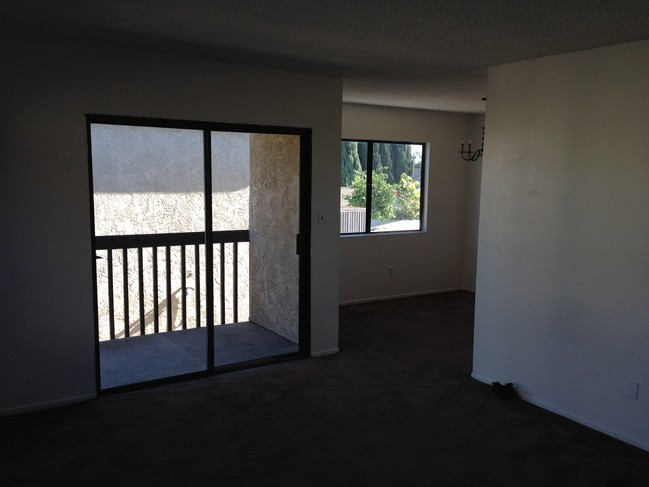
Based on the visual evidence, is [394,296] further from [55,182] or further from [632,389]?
[55,182]

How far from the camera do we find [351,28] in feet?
10.1

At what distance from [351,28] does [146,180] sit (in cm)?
178

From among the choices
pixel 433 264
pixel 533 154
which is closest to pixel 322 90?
pixel 533 154

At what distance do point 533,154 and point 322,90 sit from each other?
1.71m

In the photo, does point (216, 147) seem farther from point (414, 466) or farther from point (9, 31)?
point (414, 466)

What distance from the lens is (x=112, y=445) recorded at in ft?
10.7

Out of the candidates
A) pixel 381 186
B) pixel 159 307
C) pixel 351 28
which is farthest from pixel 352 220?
pixel 351 28

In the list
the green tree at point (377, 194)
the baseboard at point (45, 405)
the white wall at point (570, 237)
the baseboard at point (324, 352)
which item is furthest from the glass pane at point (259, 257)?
the green tree at point (377, 194)

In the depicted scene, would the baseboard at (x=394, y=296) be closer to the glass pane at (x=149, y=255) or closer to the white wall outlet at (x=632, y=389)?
the glass pane at (x=149, y=255)

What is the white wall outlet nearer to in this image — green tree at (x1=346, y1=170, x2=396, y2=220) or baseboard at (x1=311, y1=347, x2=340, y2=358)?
baseboard at (x1=311, y1=347, x2=340, y2=358)

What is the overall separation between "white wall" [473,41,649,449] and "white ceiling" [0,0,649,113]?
28 cm

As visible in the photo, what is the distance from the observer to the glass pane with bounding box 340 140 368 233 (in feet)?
21.8

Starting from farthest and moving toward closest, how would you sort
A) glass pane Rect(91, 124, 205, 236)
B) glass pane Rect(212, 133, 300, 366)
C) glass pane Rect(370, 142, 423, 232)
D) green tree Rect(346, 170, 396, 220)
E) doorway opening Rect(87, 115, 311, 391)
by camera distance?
glass pane Rect(370, 142, 423, 232)
green tree Rect(346, 170, 396, 220)
glass pane Rect(212, 133, 300, 366)
doorway opening Rect(87, 115, 311, 391)
glass pane Rect(91, 124, 205, 236)

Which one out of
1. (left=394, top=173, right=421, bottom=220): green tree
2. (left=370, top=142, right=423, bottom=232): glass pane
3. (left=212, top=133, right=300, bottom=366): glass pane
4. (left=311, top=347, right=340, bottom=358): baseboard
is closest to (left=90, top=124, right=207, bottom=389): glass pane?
(left=212, top=133, right=300, bottom=366): glass pane
